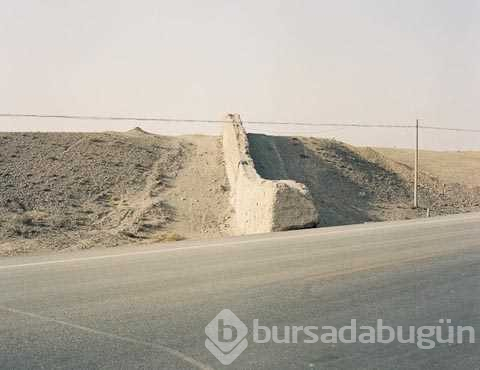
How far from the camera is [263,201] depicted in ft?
68.7

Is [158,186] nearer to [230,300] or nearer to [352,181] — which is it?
[352,181]

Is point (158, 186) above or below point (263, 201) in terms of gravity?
below

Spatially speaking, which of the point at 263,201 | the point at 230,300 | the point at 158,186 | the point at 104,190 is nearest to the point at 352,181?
the point at 158,186

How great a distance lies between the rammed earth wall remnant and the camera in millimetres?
19141

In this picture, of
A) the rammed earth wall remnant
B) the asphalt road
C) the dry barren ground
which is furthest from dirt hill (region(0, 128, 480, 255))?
the asphalt road

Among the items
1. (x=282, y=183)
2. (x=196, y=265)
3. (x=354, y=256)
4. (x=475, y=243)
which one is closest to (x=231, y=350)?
(x=196, y=265)

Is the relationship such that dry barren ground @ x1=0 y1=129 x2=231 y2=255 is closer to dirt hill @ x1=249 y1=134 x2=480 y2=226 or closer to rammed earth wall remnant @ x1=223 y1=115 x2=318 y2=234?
rammed earth wall remnant @ x1=223 y1=115 x2=318 y2=234

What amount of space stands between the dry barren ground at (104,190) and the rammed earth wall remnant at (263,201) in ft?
4.17

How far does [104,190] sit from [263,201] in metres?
11.4

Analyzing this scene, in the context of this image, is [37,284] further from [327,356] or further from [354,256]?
[354,256]

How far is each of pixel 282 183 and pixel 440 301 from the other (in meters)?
12.0

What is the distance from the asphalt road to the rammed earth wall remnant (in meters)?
5.10

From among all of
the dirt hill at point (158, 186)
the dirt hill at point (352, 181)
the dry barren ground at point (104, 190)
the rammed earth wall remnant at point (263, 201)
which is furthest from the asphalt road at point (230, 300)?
the dirt hill at point (352, 181)

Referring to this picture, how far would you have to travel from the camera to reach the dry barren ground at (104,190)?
2366 centimetres
